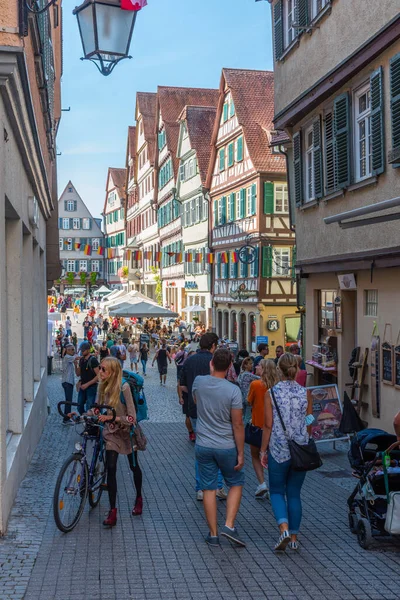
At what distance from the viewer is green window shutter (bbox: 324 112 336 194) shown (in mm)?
14453

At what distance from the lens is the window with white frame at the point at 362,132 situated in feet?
42.5

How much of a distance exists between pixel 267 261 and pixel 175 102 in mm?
22669

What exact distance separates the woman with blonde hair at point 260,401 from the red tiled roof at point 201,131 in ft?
116

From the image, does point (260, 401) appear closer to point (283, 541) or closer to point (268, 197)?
point (283, 541)

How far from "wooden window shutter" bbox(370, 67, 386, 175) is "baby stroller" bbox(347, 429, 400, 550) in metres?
5.80

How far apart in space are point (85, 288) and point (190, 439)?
87.8 metres

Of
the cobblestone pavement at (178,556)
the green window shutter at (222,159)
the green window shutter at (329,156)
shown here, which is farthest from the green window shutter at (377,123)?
the green window shutter at (222,159)

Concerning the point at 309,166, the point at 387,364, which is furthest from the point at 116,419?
the point at 309,166

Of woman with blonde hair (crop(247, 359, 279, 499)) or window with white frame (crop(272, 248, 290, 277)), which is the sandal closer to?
woman with blonde hair (crop(247, 359, 279, 499))

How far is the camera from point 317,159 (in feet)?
50.9

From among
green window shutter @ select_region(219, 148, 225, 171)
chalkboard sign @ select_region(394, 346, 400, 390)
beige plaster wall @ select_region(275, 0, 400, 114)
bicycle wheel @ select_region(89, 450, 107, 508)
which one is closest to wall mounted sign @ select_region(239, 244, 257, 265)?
green window shutter @ select_region(219, 148, 225, 171)

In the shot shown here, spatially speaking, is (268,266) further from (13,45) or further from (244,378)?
(13,45)

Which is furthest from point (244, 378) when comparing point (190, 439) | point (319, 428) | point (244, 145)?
point (244, 145)

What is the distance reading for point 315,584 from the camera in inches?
234
